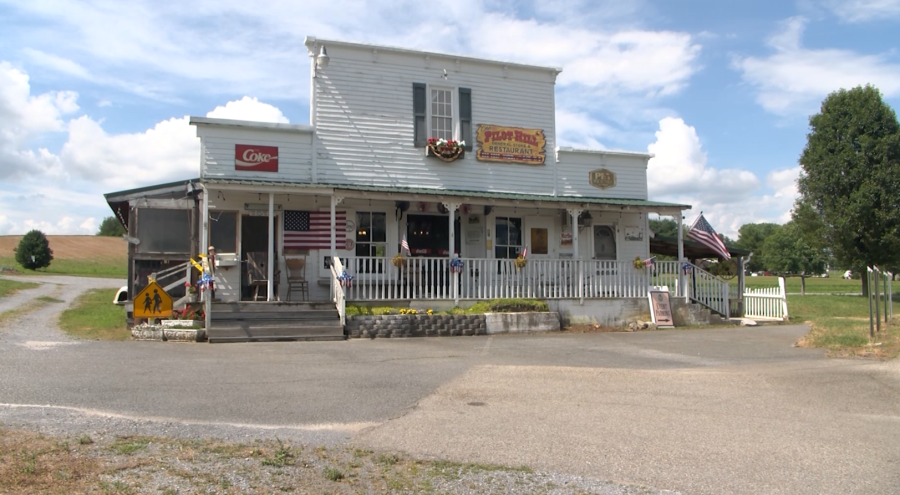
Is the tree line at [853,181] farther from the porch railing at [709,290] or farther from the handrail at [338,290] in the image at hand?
the handrail at [338,290]

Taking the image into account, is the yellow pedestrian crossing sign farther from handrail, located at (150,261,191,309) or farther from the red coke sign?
the red coke sign

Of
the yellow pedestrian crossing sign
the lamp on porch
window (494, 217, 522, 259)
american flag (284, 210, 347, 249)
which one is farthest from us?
the lamp on porch

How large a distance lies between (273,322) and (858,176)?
31266mm

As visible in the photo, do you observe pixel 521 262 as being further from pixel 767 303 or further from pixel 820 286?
pixel 820 286

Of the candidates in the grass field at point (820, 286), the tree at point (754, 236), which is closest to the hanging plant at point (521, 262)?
the grass field at point (820, 286)

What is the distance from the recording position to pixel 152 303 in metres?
13.5

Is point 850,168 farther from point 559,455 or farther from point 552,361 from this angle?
point 559,455

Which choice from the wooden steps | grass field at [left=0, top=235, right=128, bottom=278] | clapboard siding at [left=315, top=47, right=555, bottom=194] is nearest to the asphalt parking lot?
the wooden steps

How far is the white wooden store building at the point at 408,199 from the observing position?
16719mm

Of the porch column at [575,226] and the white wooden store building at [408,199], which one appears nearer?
the white wooden store building at [408,199]

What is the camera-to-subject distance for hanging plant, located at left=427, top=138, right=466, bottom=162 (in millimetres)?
18498

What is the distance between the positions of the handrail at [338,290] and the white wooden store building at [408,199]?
0.26 feet

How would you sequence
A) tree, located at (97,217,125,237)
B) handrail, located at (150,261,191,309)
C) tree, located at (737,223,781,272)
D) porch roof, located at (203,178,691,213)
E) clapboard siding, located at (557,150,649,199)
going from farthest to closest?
tree, located at (97,217,125,237) → tree, located at (737,223,781,272) → clapboard siding, located at (557,150,649,199) → porch roof, located at (203,178,691,213) → handrail, located at (150,261,191,309)

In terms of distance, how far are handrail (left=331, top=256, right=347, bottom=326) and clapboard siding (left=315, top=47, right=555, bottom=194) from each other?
3.15 metres
